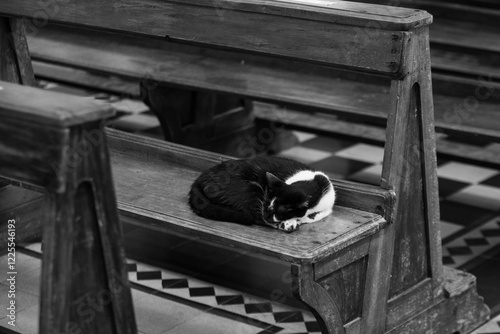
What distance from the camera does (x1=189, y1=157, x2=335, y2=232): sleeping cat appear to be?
3430 mm

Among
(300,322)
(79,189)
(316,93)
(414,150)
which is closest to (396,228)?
(414,150)

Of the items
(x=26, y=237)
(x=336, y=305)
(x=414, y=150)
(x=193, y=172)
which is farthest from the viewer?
(x=26, y=237)

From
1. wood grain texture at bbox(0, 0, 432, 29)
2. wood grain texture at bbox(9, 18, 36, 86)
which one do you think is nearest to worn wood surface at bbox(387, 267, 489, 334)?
wood grain texture at bbox(0, 0, 432, 29)

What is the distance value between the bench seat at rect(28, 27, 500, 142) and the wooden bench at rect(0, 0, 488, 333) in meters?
1.08

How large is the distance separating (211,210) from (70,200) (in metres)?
1.13

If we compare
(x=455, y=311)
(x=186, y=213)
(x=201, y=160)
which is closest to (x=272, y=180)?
(x=186, y=213)

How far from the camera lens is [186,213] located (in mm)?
3596

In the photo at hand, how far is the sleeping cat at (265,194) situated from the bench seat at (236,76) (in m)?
1.47

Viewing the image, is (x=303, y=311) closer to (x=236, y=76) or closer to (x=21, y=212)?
(x=21, y=212)

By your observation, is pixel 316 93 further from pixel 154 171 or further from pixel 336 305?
pixel 336 305

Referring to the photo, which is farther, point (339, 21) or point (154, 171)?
point (154, 171)

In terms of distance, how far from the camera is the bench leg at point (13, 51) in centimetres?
457

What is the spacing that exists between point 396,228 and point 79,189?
1.55 metres

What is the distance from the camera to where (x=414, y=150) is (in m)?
3.68
